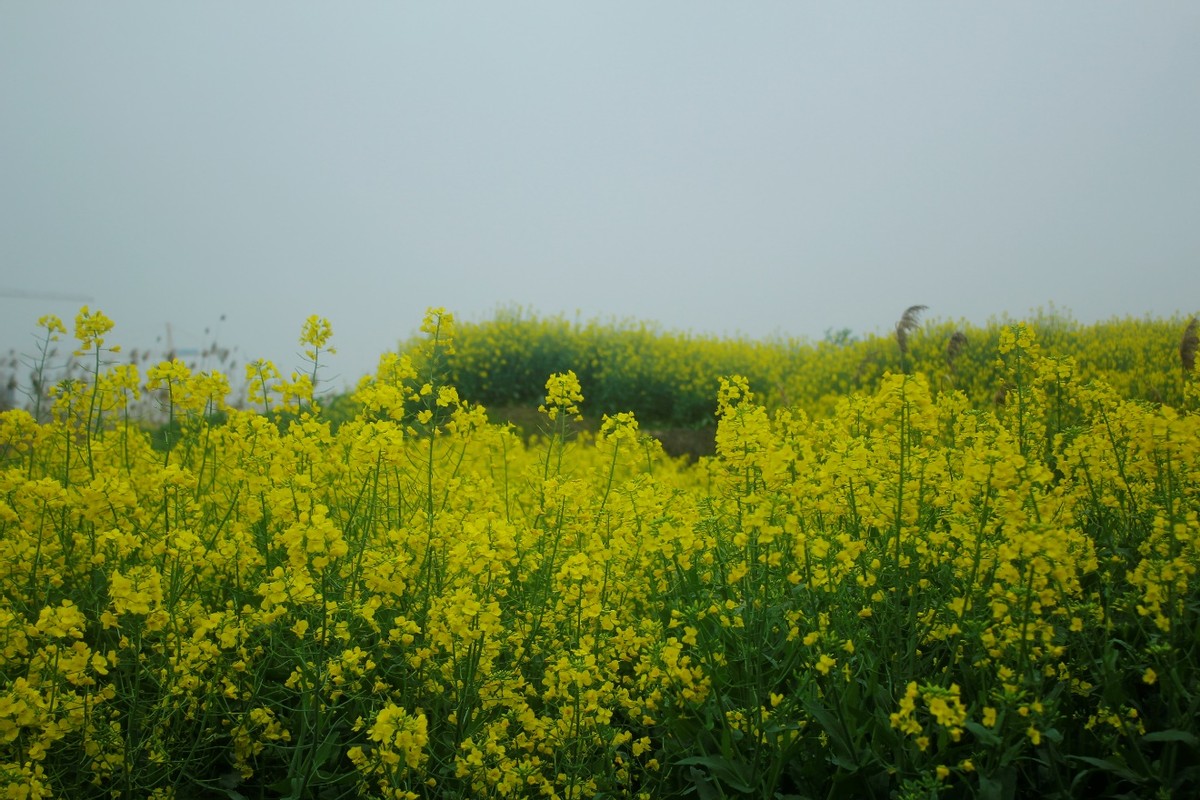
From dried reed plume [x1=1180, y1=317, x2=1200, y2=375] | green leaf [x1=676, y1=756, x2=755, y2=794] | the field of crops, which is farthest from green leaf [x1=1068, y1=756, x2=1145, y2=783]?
dried reed plume [x1=1180, y1=317, x2=1200, y2=375]

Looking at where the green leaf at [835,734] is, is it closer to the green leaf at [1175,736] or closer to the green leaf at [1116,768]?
the green leaf at [1116,768]

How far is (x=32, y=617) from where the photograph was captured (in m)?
3.10

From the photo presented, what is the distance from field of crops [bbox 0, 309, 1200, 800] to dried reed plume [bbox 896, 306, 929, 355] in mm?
2436

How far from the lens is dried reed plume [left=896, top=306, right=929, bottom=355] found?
6055mm

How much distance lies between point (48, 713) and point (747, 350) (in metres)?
12.1

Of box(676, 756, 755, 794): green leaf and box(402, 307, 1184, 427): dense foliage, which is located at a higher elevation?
box(402, 307, 1184, 427): dense foliage

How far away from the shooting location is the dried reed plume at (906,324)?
19.9 ft

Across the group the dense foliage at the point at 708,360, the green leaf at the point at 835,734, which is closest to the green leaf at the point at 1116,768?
the green leaf at the point at 835,734

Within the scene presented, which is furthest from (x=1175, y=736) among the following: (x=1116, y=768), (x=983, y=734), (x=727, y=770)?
(x=727, y=770)

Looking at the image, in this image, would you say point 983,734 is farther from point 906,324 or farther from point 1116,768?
point 906,324

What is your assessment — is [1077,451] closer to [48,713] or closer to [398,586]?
[398,586]

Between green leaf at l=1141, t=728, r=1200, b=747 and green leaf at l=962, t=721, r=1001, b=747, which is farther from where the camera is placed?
green leaf at l=1141, t=728, r=1200, b=747

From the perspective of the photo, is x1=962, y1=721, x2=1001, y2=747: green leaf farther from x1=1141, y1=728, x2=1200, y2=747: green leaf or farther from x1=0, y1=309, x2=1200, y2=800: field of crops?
x1=1141, y1=728, x2=1200, y2=747: green leaf

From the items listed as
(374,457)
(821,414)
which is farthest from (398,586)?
(821,414)
